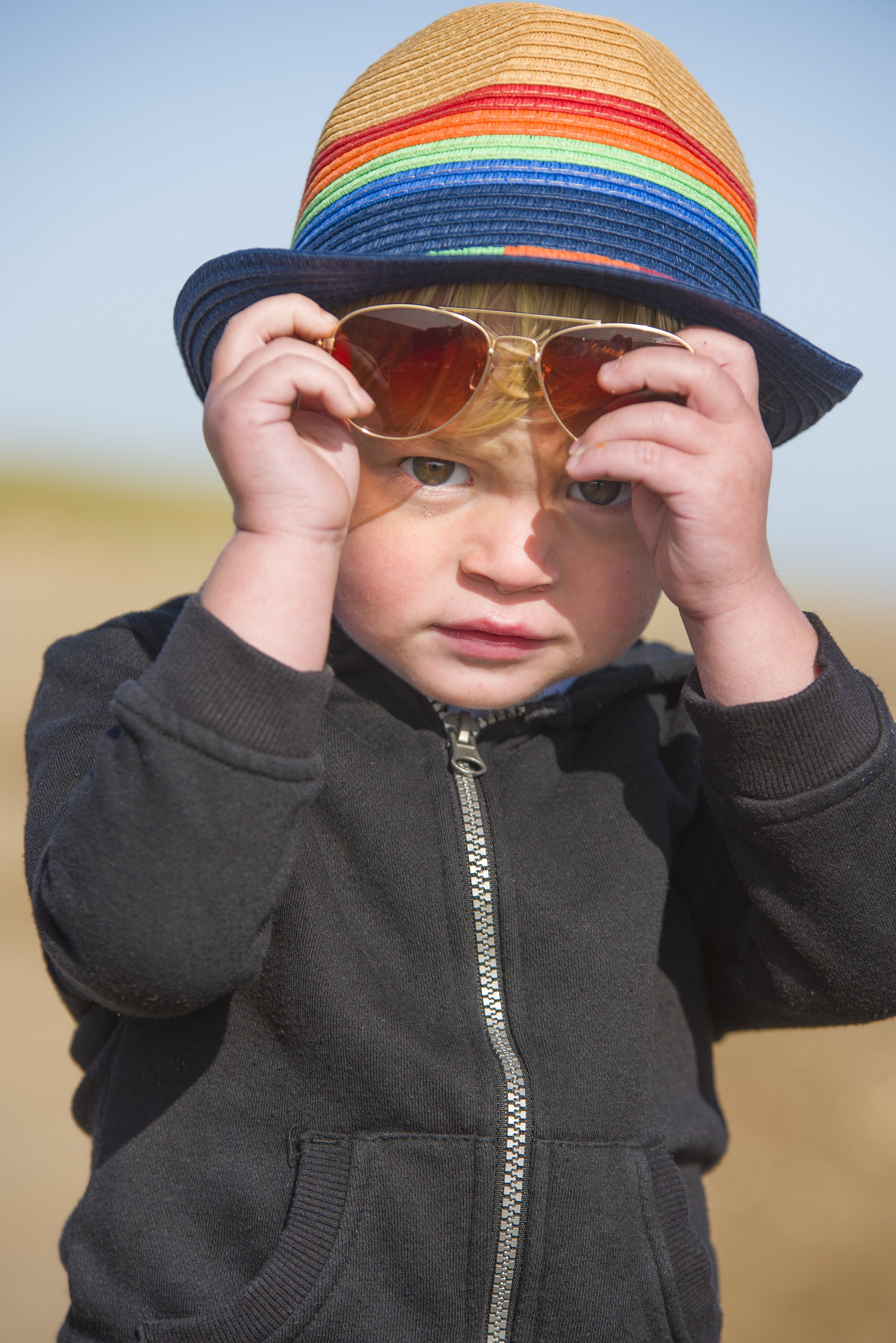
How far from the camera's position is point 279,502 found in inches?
53.8

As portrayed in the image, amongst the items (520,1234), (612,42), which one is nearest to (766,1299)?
(520,1234)

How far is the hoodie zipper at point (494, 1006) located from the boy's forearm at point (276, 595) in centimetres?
39

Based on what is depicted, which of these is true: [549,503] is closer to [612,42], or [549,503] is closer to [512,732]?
[512,732]

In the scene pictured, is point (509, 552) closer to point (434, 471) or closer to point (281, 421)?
point (434, 471)

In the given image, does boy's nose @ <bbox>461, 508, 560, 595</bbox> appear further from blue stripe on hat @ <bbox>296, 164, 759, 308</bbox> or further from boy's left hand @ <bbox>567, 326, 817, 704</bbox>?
blue stripe on hat @ <bbox>296, 164, 759, 308</bbox>

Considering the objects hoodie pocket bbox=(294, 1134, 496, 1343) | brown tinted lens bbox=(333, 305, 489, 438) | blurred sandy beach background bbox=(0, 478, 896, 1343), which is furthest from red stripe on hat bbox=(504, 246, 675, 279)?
blurred sandy beach background bbox=(0, 478, 896, 1343)

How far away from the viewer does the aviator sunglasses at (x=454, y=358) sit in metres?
1.41

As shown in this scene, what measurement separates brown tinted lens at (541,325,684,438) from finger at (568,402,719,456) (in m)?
0.02

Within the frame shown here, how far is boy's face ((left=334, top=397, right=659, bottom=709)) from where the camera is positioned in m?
1.51

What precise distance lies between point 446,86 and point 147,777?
1076mm

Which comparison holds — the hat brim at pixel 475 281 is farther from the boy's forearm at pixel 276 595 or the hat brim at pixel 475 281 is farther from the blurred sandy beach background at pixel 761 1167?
the blurred sandy beach background at pixel 761 1167

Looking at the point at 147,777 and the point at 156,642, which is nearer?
the point at 147,777

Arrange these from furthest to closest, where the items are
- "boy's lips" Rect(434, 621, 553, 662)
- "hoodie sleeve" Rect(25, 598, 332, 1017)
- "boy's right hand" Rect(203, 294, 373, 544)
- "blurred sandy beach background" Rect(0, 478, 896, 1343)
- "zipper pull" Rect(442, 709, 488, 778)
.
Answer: "blurred sandy beach background" Rect(0, 478, 896, 1343) → "zipper pull" Rect(442, 709, 488, 778) → "boy's lips" Rect(434, 621, 553, 662) → "boy's right hand" Rect(203, 294, 373, 544) → "hoodie sleeve" Rect(25, 598, 332, 1017)

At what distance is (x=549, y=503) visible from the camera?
1.53m
